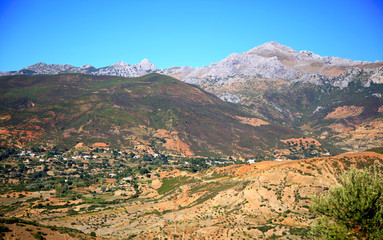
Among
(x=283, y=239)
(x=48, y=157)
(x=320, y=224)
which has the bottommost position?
(x=283, y=239)

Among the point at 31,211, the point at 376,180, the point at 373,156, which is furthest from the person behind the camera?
the point at 31,211

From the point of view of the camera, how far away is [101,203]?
4587 inches

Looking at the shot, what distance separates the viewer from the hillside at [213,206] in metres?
64.3

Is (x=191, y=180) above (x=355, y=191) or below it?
below

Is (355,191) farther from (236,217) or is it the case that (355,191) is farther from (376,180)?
(236,217)

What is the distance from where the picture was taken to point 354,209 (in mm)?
29406

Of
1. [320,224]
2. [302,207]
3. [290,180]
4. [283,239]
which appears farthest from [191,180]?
[320,224]

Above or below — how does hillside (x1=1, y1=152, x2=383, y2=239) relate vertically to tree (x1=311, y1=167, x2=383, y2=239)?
below

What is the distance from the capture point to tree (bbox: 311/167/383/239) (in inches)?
1131

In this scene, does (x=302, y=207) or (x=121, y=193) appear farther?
(x=121, y=193)

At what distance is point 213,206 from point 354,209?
5927 centimetres

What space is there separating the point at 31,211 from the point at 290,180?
284ft

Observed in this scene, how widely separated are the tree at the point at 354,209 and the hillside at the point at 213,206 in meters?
20.2

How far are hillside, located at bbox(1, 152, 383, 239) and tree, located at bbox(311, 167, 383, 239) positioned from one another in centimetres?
2022
